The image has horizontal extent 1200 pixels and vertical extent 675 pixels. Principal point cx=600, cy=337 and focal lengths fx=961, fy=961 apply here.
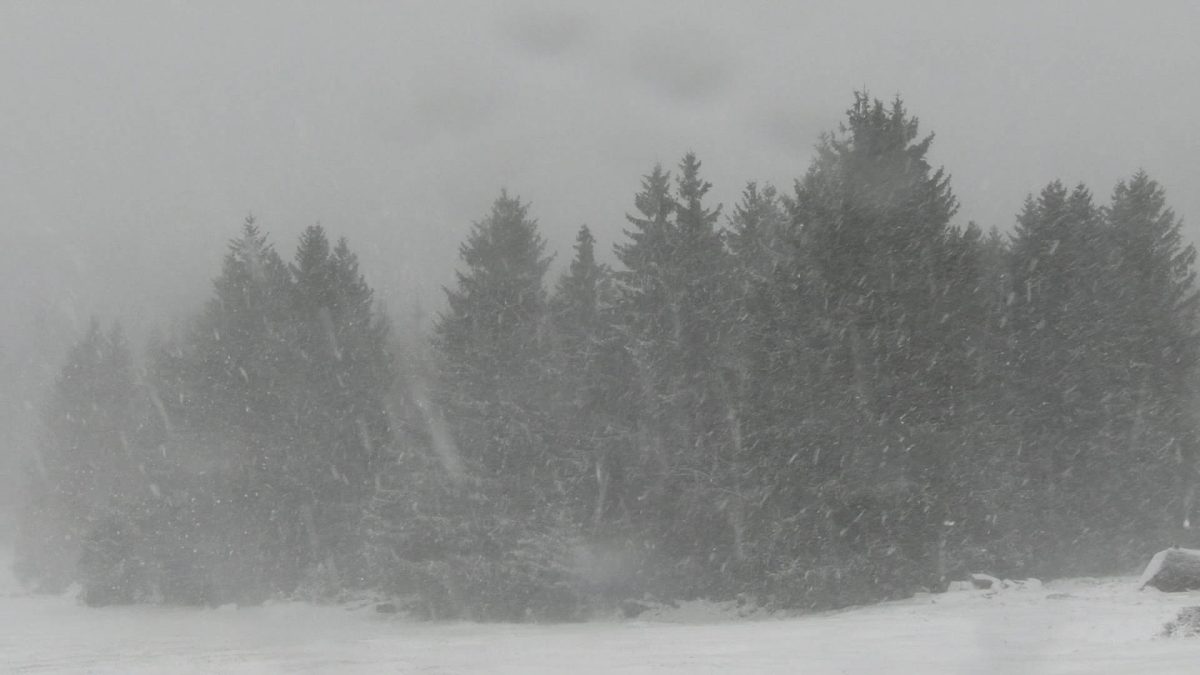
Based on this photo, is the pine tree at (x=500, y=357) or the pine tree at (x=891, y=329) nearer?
the pine tree at (x=891, y=329)

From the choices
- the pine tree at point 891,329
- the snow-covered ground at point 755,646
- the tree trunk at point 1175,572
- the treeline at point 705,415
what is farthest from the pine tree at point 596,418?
the tree trunk at point 1175,572

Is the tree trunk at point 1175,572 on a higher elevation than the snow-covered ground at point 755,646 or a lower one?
higher

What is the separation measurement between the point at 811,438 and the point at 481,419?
9382 millimetres

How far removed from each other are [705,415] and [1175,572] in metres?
13.3

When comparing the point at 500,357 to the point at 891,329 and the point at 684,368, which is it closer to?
the point at 684,368

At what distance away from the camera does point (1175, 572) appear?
16.2 metres

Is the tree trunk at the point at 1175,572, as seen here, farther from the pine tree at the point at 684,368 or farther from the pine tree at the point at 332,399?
the pine tree at the point at 332,399

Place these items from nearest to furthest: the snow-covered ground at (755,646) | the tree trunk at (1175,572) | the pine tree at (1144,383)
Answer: the snow-covered ground at (755,646)
the tree trunk at (1175,572)
the pine tree at (1144,383)

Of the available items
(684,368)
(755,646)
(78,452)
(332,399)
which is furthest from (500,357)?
(78,452)

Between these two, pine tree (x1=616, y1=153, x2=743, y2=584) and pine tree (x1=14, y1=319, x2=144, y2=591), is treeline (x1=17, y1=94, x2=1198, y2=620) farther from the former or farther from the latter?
pine tree (x1=14, y1=319, x2=144, y2=591)

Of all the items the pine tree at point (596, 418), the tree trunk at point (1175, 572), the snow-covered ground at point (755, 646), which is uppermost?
the pine tree at point (596, 418)

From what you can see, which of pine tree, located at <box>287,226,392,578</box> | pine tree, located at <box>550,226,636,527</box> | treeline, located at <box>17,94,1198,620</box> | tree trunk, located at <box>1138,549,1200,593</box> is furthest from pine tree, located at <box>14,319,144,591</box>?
tree trunk, located at <box>1138,549,1200,593</box>

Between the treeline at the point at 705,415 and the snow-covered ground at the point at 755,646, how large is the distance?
2.63 meters

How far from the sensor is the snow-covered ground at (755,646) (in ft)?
39.3
